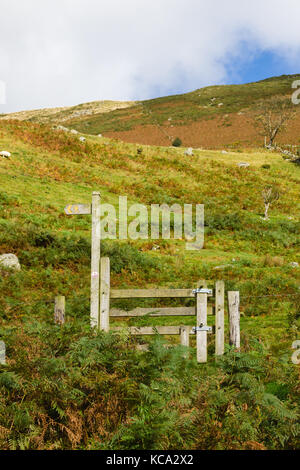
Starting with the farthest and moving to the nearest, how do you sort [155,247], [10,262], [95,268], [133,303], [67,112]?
1. [67,112]
2. [155,247]
3. [10,262]
4. [133,303]
5. [95,268]

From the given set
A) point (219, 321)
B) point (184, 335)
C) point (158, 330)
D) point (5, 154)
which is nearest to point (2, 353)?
point (158, 330)

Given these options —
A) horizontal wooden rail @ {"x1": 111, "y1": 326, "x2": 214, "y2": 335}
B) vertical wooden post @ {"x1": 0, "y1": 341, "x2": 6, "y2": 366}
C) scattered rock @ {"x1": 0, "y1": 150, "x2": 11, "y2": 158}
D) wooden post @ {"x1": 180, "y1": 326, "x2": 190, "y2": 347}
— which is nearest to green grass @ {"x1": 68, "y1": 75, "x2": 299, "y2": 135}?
scattered rock @ {"x1": 0, "y1": 150, "x2": 11, "y2": 158}

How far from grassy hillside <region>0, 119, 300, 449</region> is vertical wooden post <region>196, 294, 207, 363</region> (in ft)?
1.36

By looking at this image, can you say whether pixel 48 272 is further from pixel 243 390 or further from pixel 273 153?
pixel 273 153

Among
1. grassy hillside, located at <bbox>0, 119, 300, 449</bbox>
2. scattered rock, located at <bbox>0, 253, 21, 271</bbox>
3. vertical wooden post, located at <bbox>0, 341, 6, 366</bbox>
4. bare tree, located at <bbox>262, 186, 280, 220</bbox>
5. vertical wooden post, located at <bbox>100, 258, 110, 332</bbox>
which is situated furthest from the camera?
bare tree, located at <bbox>262, 186, 280, 220</bbox>

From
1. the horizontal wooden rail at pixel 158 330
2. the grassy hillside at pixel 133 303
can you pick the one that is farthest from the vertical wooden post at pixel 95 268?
the grassy hillside at pixel 133 303

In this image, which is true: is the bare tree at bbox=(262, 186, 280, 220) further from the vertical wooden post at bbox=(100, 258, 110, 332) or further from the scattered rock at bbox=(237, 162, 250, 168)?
the vertical wooden post at bbox=(100, 258, 110, 332)

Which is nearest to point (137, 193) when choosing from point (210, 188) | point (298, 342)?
point (210, 188)

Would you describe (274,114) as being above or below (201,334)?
above

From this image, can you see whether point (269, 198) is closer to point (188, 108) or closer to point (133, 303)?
point (133, 303)

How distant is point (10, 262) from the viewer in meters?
16.2

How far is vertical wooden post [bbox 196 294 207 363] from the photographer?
8.30 metres

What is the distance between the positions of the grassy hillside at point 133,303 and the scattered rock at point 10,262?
0.56m

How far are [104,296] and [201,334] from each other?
6.47 feet
